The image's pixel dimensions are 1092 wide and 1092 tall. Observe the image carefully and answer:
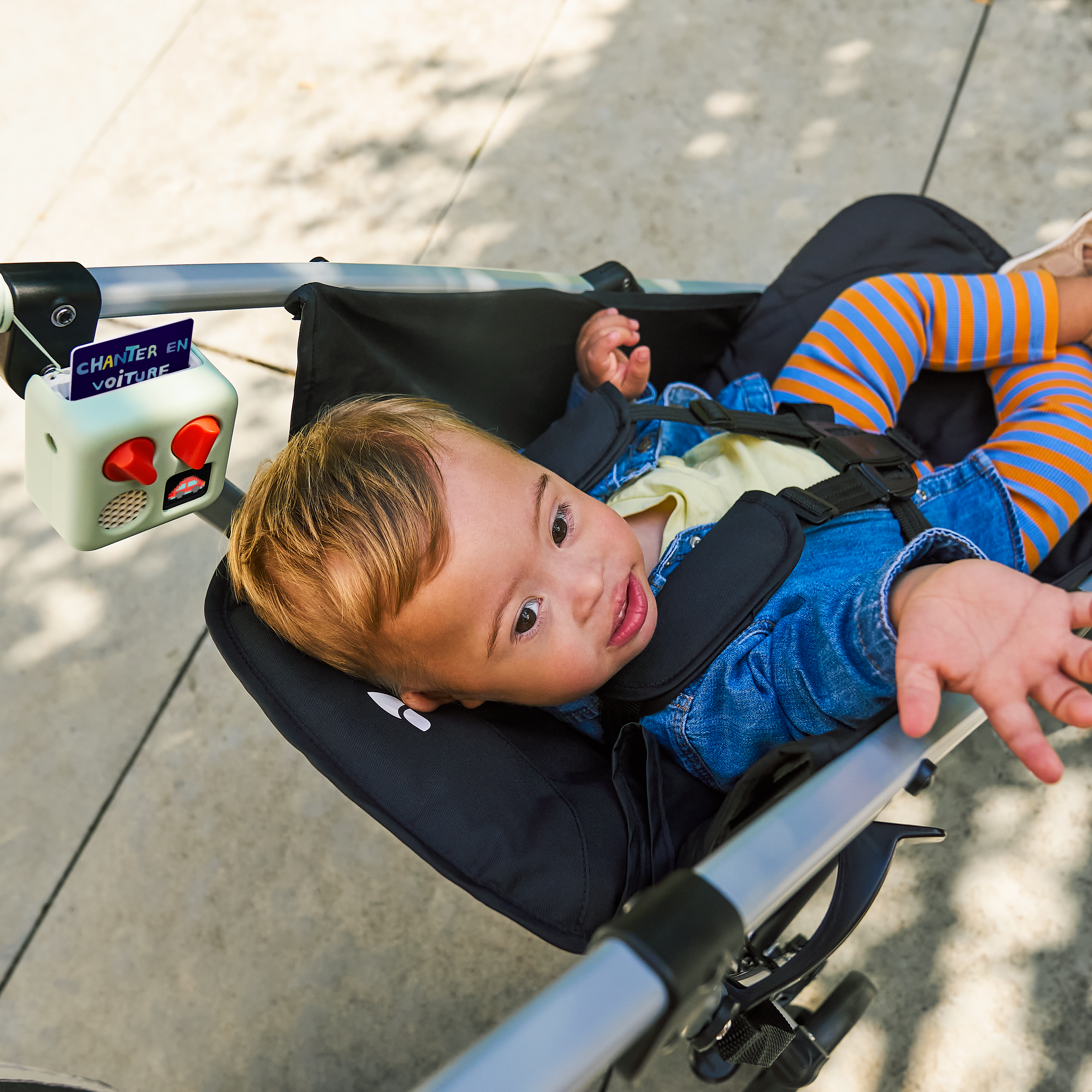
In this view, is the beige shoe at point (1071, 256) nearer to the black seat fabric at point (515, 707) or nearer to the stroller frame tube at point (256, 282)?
the black seat fabric at point (515, 707)

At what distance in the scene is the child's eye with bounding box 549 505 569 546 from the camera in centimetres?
107

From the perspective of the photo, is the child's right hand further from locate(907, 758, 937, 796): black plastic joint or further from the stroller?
locate(907, 758, 937, 796): black plastic joint

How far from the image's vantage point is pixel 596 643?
103 centimetres

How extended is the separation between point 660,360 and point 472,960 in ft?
3.50

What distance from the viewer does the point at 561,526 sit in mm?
1091

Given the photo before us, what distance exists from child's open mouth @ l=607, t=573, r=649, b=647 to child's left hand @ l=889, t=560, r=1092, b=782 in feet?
1.06

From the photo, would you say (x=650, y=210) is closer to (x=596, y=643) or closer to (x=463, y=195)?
(x=463, y=195)

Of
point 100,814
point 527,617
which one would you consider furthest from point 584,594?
point 100,814

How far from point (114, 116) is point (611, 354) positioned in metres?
1.89

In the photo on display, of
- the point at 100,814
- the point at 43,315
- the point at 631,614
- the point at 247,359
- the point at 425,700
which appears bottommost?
the point at 100,814

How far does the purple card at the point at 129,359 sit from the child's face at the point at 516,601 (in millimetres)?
288

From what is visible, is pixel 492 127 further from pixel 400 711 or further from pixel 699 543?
pixel 400 711

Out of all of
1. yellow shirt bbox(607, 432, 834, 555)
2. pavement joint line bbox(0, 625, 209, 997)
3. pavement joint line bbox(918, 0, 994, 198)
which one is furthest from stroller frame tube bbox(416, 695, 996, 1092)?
pavement joint line bbox(918, 0, 994, 198)

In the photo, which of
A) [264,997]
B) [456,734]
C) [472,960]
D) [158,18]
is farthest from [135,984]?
[158,18]
